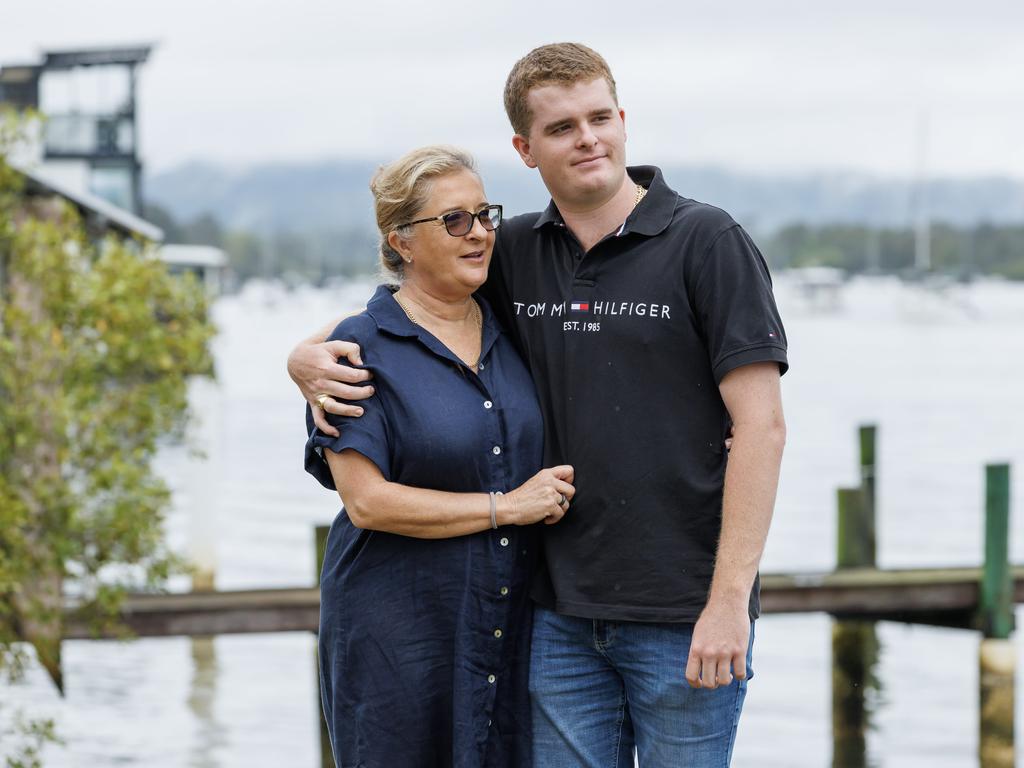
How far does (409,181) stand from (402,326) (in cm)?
35

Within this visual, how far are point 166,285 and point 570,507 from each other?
21.1 ft

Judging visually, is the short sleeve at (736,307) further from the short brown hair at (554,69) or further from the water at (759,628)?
the water at (759,628)

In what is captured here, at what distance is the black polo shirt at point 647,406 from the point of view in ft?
11.9

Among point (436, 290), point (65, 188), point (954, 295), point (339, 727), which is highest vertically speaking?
point (954, 295)

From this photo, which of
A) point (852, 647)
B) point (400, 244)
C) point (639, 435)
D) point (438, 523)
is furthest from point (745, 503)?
point (852, 647)

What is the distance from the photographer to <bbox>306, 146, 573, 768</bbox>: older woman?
373cm

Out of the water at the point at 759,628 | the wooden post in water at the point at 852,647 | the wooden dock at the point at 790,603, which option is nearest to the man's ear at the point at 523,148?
the wooden dock at the point at 790,603

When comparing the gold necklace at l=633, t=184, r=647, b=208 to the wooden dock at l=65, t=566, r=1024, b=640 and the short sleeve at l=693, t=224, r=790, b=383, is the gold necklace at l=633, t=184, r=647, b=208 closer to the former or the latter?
the short sleeve at l=693, t=224, r=790, b=383

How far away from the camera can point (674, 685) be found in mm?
3658

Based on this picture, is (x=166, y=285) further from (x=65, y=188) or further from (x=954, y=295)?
(x=954, y=295)

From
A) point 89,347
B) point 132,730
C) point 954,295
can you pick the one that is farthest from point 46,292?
point 954,295

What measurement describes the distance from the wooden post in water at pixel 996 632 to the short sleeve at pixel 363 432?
7034mm

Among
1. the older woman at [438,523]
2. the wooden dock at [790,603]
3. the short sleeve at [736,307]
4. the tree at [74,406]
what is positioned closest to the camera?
the short sleeve at [736,307]

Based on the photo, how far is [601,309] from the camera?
3707 mm
